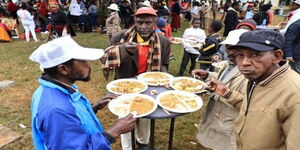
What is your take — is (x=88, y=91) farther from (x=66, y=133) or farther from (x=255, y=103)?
(x=255, y=103)

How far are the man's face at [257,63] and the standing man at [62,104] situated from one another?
3.92 ft

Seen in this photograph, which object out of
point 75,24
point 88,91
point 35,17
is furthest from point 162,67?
point 35,17

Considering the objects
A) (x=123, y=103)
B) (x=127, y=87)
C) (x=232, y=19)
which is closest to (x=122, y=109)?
(x=123, y=103)

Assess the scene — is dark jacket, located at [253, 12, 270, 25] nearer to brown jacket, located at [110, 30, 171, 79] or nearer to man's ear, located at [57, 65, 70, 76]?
brown jacket, located at [110, 30, 171, 79]

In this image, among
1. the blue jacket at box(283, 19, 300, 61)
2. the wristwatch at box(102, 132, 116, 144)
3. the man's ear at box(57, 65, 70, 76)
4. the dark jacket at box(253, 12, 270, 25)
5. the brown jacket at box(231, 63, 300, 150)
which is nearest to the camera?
the brown jacket at box(231, 63, 300, 150)

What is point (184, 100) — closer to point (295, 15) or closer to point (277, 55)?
point (277, 55)

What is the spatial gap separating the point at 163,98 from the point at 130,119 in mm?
682

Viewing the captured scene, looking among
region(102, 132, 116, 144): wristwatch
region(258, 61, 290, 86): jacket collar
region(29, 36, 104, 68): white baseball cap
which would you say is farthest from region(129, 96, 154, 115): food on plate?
region(258, 61, 290, 86): jacket collar

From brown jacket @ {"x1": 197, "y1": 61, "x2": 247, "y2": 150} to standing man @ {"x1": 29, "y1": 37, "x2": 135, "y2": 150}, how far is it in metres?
1.56

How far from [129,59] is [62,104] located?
185 cm

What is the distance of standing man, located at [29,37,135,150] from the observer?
1461 millimetres

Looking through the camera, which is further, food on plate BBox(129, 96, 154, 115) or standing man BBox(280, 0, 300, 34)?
standing man BBox(280, 0, 300, 34)

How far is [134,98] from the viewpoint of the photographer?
2.62m

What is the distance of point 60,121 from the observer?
145cm
